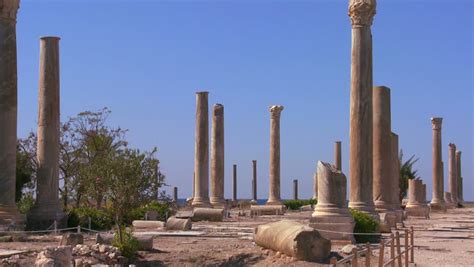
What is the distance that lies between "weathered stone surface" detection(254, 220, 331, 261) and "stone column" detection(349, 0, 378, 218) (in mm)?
6404

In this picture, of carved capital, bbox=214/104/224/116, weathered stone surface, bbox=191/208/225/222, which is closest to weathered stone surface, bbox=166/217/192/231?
weathered stone surface, bbox=191/208/225/222

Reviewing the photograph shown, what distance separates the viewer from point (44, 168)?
92.6 feet

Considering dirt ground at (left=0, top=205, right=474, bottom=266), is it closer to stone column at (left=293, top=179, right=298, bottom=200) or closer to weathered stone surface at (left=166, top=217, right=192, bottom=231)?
weathered stone surface at (left=166, top=217, right=192, bottom=231)

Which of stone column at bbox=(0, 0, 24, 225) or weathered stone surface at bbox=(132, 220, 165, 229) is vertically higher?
stone column at bbox=(0, 0, 24, 225)

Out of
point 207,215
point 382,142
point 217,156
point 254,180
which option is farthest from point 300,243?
point 254,180

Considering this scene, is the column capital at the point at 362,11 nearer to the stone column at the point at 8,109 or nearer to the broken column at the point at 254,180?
the stone column at the point at 8,109

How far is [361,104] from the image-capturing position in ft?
80.5

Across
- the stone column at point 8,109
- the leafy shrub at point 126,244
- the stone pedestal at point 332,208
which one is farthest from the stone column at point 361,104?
the stone column at point 8,109

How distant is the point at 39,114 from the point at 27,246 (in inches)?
325

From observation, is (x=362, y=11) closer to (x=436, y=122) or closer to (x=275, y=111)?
(x=275, y=111)

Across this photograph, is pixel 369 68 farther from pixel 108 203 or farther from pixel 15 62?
pixel 15 62

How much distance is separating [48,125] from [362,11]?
12.1 metres

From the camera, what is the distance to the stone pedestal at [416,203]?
134ft

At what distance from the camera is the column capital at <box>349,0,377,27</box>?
24.5 metres
